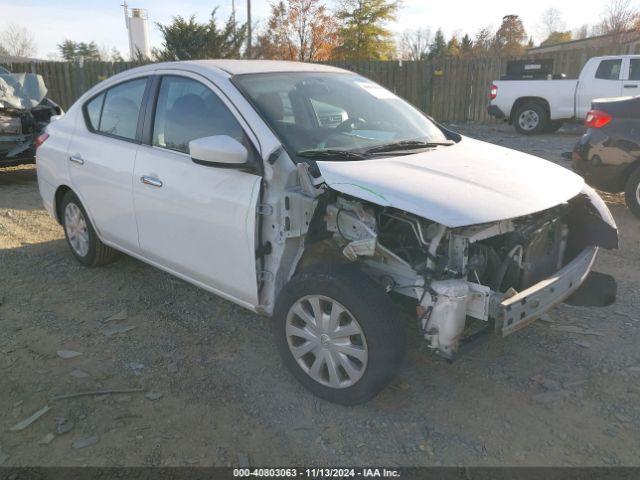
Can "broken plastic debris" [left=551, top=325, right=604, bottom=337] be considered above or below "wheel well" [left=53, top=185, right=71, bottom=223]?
below

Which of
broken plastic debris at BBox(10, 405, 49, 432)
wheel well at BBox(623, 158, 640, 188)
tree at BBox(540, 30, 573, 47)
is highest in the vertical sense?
tree at BBox(540, 30, 573, 47)

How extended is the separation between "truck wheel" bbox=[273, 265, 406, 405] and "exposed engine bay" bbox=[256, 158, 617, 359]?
7.2 inches

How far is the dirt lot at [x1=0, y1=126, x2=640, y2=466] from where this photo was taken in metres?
2.60

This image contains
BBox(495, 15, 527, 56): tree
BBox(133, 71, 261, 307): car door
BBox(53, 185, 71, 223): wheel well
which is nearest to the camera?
BBox(133, 71, 261, 307): car door

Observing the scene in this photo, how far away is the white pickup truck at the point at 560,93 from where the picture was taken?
12141 mm

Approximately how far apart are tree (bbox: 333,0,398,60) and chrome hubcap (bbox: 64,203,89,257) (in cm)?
3425

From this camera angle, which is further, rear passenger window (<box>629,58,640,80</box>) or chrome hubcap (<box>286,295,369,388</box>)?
rear passenger window (<box>629,58,640,80</box>)

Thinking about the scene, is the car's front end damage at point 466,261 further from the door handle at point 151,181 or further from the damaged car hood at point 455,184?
the door handle at point 151,181

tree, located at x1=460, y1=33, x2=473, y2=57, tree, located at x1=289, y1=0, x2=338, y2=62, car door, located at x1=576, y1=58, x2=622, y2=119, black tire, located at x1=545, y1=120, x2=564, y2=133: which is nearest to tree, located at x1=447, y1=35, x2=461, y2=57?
tree, located at x1=460, y1=33, x2=473, y2=57

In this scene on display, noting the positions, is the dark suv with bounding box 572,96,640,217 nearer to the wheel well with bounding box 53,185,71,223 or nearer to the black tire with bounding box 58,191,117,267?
the black tire with bounding box 58,191,117,267

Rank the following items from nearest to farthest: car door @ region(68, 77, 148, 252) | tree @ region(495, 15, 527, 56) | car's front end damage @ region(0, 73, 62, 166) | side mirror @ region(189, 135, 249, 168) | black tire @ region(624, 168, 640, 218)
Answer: side mirror @ region(189, 135, 249, 168)
car door @ region(68, 77, 148, 252)
black tire @ region(624, 168, 640, 218)
car's front end damage @ region(0, 73, 62, 166)
tree @ region(495, 15, 527, 56)

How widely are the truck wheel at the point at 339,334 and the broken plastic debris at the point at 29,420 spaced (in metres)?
1.35

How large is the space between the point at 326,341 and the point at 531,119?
41.9 feet

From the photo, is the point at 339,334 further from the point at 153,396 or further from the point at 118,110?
the point at 118,110
